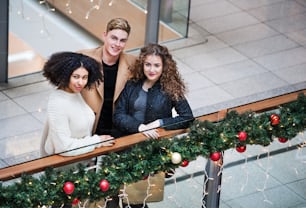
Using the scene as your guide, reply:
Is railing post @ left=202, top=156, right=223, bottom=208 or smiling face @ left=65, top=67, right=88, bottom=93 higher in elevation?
smiling face @ left=65, top=67, right=88, bottom=93

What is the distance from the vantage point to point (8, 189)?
7855mm

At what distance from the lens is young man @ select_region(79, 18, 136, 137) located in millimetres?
9078

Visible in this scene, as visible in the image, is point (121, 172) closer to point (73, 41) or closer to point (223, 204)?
point (223, 204)

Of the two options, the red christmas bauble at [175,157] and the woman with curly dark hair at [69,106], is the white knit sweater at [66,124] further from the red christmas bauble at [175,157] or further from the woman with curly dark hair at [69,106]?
the red christmas bauble at [175,157]

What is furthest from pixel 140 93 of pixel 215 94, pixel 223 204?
pixel 215 94

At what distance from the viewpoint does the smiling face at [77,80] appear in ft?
28.5

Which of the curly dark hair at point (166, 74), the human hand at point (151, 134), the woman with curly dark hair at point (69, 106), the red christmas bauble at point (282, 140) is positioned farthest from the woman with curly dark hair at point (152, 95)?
the red christmas bauble at point (282, 140)

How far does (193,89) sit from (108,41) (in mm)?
3876

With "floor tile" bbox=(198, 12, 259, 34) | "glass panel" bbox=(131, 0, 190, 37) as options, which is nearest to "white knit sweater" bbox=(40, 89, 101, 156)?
"glass panel" bbox=(131, 0, 190, 37)

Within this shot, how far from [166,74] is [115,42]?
473mm

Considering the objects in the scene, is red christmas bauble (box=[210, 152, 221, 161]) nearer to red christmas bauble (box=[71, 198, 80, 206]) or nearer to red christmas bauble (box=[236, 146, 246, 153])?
red christmas bauble (box=[236, 146, 246, 153])

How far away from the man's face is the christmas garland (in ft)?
2.90

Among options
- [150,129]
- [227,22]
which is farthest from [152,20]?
[150,129]

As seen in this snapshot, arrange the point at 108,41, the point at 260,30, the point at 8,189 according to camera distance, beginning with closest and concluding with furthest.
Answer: the point at 8,189 < the point at 108,41 < the point at 260,30
